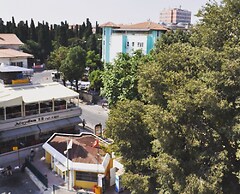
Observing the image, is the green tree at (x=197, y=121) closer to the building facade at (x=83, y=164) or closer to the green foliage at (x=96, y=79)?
the building facade at (x=83, y=164)

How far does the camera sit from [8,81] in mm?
27094

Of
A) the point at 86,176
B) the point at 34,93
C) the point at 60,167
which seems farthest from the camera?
the point at 34,93

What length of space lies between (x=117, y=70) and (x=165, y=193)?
13746mm

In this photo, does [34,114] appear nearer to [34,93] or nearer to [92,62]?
[34,93]

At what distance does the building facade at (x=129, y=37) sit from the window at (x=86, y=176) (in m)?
30.4

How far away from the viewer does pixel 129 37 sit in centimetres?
5206

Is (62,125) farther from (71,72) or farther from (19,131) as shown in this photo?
(71,72)

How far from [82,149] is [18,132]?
20.6 ft

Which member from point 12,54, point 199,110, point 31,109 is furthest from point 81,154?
point 12,54

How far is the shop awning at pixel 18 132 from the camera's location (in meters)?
22.9

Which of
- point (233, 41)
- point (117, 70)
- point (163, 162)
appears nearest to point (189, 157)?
point (163, 162)

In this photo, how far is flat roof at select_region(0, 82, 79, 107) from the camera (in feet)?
78.1

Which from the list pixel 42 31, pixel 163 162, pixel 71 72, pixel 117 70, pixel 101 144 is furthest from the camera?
pixel 42 31

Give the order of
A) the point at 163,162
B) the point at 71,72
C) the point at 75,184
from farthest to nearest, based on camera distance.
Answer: the point at 71,72 < the point at 75,184 < the point at 163,162
